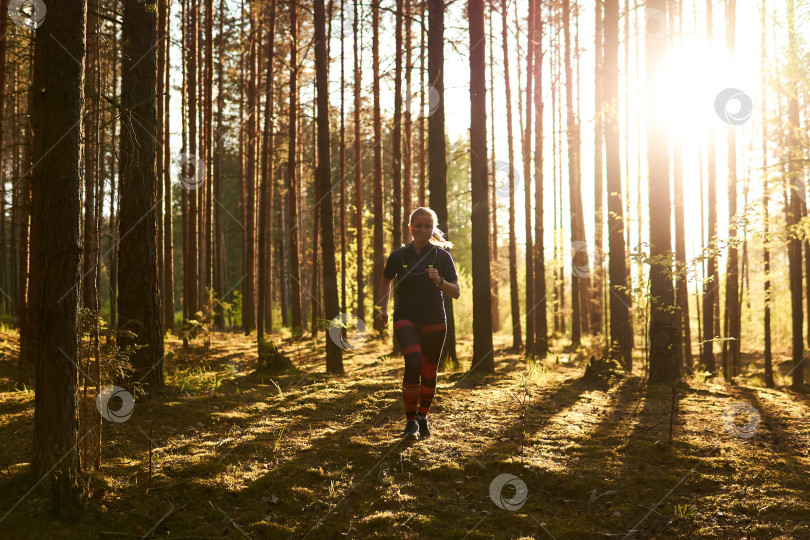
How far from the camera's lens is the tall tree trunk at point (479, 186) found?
9711mm

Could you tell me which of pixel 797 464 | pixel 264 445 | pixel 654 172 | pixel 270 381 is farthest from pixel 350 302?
pixel 797 464

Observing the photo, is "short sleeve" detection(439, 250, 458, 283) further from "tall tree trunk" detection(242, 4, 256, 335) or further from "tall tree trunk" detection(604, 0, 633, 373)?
"tall tree trunk" detection(242, 4, 256, 335)

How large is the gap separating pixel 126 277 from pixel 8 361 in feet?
13.1

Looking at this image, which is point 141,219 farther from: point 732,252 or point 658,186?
point 732,252

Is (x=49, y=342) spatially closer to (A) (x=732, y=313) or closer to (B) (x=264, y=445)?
(B) (x=264, y=445)

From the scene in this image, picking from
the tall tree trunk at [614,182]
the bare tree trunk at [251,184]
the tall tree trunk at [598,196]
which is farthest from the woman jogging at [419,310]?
the tall tree trunk at [598,196]

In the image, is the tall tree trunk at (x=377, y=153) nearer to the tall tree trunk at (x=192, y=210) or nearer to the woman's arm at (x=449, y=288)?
the tall tree trunk at (x=192, y=210)

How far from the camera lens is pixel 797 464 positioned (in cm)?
467

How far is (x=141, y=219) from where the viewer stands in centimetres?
616

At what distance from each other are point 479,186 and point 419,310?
512 centimetres

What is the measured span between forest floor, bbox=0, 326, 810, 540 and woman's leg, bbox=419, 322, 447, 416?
537 mm

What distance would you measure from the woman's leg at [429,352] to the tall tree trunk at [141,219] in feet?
10.7

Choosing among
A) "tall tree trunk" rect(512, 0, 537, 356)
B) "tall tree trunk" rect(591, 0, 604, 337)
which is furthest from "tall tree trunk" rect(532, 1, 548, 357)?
"tall tree trunk" rect(591, 0, 604, 337)

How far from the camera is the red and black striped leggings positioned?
201 inches
